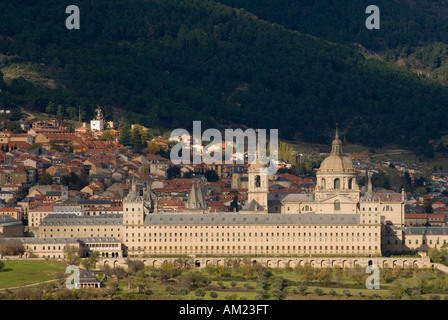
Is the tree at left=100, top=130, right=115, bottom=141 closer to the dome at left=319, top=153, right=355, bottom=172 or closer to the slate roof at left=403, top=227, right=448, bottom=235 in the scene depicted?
the dome at left=319, top=153, right=355, bottom=172

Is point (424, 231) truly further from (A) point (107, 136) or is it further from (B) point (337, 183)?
(A) point (107, 136)

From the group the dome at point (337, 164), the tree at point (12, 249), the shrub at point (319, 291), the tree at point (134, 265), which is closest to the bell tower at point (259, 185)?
the dome at point (337, 164)

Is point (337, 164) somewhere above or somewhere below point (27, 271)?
above

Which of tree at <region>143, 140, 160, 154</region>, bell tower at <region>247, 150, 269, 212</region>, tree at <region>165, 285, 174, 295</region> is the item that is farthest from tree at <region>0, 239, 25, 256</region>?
tree at <region>143, 140, 160, 154</region>

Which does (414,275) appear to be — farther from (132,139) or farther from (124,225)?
(132,139)

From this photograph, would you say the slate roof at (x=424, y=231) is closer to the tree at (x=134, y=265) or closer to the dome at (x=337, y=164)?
the dome at (x=337, y=164)

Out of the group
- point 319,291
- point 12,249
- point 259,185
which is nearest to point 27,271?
point 12,249

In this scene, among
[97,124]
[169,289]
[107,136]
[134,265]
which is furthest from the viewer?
[97,124]

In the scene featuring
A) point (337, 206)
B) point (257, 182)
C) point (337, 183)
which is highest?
point (257, 182)
